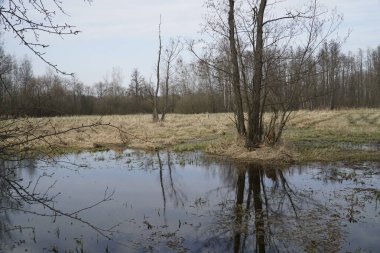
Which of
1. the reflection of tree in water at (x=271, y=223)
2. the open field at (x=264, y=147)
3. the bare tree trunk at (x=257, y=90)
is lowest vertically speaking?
the reflection of tree in water at (x=271, y=223)

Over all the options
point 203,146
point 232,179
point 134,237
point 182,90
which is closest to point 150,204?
point 134,237

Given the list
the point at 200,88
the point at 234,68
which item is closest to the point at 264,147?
the point at 234,68

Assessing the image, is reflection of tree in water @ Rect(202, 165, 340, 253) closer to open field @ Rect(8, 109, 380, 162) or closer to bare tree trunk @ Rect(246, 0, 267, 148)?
open field @ Rect(8, 109, 380, 162)

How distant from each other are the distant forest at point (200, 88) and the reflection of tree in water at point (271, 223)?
3.34 m

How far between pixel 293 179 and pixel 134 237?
18.6ft

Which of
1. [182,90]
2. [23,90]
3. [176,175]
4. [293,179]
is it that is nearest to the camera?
[23,90]

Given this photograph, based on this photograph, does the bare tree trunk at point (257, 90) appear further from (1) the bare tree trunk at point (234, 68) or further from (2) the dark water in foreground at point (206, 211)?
(2) the dark water in foreground at point (206, 211)

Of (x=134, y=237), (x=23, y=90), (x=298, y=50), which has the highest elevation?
(x=298, y=50)

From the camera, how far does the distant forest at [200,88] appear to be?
4.61 meters

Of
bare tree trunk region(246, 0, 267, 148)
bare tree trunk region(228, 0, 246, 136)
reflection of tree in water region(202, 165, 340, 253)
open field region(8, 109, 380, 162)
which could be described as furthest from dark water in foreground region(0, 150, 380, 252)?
bare tree trunk region(228, 0, 246, 136)

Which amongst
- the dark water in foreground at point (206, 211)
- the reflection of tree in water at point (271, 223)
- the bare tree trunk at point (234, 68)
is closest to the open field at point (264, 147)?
the bare tree trunk at point (234, 68)

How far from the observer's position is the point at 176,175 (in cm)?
1183

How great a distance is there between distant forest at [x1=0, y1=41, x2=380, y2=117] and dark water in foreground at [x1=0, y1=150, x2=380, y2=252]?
0.92 meters

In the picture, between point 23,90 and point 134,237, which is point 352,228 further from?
point 23,90
